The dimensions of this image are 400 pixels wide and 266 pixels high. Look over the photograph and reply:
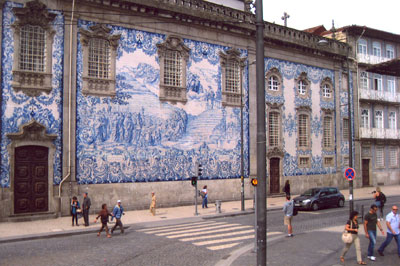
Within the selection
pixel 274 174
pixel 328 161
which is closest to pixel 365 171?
pixel 328 161

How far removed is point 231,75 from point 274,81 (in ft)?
16.1

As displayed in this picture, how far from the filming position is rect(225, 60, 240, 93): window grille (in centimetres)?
3116

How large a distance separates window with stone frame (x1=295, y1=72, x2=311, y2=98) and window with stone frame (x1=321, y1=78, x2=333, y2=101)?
7.19 feet

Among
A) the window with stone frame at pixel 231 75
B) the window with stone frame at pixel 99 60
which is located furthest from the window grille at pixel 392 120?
the window with stone frame at pixel 99 60

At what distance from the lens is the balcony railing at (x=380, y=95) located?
136 ft

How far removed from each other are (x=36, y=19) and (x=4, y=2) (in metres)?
1.72

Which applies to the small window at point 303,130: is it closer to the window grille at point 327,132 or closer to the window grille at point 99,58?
the window grille at point 327,132


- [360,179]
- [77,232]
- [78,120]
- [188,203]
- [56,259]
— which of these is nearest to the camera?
[56,259]

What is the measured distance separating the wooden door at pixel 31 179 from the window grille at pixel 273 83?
18.4 m

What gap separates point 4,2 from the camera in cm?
2200

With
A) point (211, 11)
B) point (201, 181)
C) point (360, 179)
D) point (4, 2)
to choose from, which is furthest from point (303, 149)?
point (4, 2)

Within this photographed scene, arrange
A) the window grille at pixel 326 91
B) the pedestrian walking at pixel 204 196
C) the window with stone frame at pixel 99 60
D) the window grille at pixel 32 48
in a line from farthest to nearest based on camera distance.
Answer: the window grille at pixel 326 91, the pedestrian walking at pixel 204 196, the window with stone frame at pixel 99 60, the window grille at pixel 32 48

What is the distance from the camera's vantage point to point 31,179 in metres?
22.4

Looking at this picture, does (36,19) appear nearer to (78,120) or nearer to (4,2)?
(4,2)
